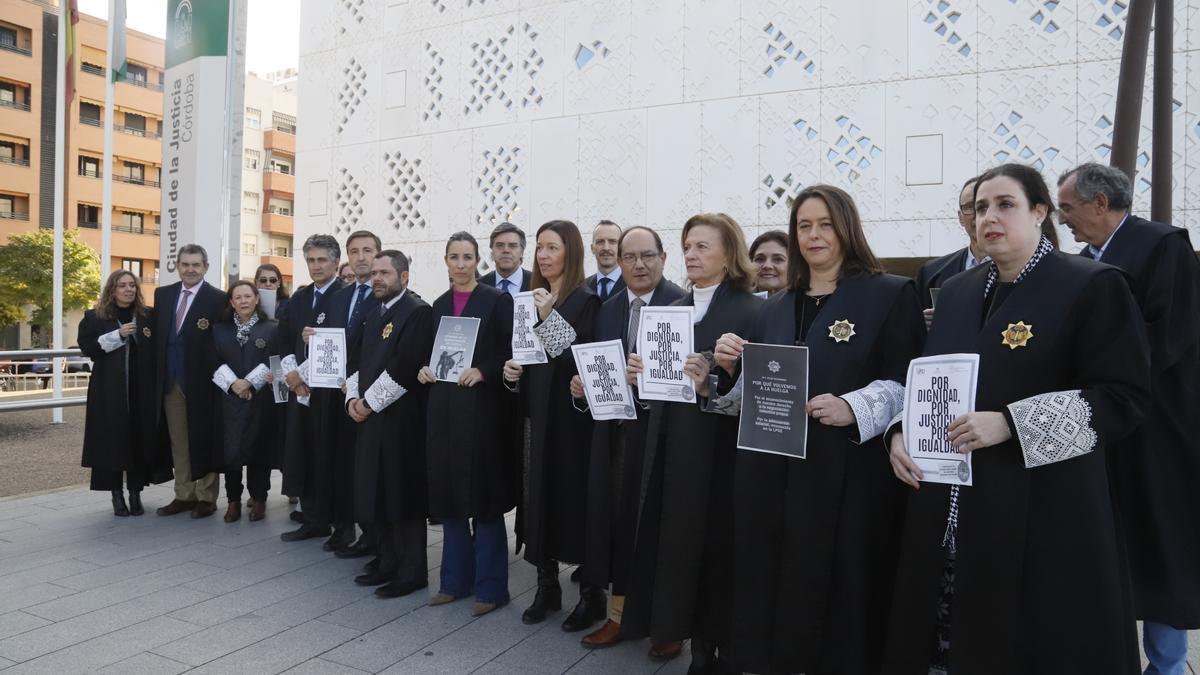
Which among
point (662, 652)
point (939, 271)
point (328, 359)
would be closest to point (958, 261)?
point (939, 271)

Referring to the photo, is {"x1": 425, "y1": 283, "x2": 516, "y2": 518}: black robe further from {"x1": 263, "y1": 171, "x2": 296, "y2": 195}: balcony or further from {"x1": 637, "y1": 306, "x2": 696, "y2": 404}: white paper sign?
{"x1": 263, "y1": 171, "x2": 296, "y2": 195}: balcony

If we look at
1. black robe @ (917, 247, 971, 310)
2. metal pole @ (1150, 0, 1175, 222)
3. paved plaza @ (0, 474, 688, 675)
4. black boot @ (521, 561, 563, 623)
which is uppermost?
metal pole @ (1150, 0, 1175, 222)

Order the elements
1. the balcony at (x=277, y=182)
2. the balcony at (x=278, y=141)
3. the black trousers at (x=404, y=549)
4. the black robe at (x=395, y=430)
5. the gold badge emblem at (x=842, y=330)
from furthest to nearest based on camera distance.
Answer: the balcony at (x=278, y=141) < the balcony at (x=277, y=182) < the black trousers at (x=404, y=549) < the black robe at (x=395, y=430) < the gold badge emblem at (x=842, y=330)

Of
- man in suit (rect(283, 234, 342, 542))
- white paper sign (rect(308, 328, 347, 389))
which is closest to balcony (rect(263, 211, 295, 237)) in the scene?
man in suit (rect(283, 234, 342, 542))

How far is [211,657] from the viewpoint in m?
4.11

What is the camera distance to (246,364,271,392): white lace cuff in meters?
7.02

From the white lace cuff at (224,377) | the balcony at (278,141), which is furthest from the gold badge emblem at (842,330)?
the balcony at (278,141)

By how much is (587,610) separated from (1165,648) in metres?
2.75

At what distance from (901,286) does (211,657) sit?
3834mm

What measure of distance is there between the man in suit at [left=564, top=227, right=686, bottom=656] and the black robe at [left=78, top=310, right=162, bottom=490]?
4982 mm

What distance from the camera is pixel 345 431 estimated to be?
5789 mm

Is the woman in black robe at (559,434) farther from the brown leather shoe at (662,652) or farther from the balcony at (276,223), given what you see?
the balcony at (276,223)

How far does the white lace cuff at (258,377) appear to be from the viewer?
7016 mm

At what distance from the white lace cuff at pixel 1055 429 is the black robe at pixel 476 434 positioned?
320 cm
